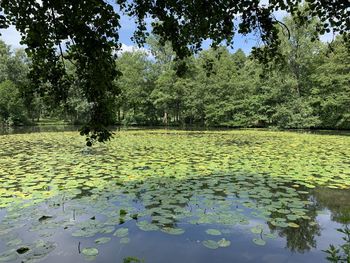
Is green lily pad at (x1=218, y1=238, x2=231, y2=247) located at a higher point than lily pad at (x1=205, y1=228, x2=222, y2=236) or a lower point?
lower

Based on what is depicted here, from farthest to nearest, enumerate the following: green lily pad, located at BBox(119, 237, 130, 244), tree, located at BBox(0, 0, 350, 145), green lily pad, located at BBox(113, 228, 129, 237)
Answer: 1. green lily pad, located at BBox(113, 228, 129, 237)
2. green lily pad, located at BBox(119, 237, 130, 244)
3. tree, located at BBox(0, 0, 350, 145)

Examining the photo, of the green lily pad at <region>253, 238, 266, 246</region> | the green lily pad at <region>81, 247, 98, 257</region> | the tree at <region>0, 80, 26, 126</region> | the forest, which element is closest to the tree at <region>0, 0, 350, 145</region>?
the green lily pad at <region>81, 247, 98, 257</region>

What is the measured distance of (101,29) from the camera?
338 cm

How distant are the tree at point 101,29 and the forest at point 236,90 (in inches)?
713

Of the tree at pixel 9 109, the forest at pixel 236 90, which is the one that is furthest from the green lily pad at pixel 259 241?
the tree at pixel 9 109

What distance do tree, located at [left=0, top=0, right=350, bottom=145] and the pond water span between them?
5.16ft

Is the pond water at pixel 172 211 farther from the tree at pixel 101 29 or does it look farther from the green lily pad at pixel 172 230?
the tree at pixel 101 29

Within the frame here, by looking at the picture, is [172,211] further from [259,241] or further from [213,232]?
[259,241]

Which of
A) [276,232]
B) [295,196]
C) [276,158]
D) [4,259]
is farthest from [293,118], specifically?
[4,259]

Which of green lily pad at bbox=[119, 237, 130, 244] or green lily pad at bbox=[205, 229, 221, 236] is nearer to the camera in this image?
green lily pad at bbox=[119, 237, 130, 244]

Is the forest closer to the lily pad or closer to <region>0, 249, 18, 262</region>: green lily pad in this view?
the lily pad

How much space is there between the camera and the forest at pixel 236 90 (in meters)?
28.4

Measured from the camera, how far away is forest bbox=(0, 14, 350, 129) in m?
28.4

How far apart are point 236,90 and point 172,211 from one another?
31.9 meters
